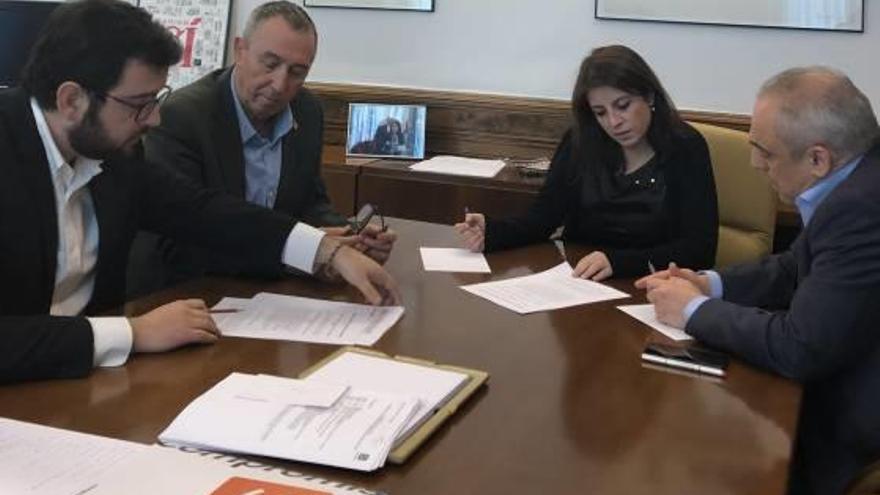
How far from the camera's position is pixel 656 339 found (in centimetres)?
172

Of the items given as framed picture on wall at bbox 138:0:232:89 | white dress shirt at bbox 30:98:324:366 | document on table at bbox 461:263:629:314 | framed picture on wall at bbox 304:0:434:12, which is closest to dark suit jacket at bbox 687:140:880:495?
document on table at bbox 461:263:629:314

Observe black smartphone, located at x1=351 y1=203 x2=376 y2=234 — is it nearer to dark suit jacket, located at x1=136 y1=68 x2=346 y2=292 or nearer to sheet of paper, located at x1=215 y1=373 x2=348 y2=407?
dark suit jacket, located at x1=136 y1=68 x2=346 y2=292

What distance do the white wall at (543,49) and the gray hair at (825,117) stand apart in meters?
1.64

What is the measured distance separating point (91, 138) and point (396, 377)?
0.73 m

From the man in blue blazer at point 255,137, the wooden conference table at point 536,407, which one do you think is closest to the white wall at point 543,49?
the man in blue blazer at point 255,137

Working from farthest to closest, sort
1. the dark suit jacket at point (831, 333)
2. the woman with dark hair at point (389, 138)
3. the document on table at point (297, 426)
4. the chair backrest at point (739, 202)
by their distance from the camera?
the woman with dark hair at point (389, 138), the chair backrest at point (739, 202), the dark suit jacket at point (831, 333), the document on table at point (297, 426)

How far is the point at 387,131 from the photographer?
3689mm

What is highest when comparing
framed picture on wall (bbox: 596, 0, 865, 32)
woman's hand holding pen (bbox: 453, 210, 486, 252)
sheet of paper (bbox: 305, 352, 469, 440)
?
framed picture on wall (bbox: 596, 0, 865, 32)

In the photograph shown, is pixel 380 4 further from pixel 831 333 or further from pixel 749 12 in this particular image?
pixel 831 333

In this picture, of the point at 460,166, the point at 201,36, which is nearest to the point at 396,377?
the point at 460,166

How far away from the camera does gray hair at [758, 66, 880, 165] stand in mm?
1699

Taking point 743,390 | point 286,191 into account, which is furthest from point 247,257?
point 743,390

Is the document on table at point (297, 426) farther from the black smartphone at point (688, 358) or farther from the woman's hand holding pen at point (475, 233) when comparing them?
the woman's hand holding pen at point (475, 233)

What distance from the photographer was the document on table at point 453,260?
2.17 meters
